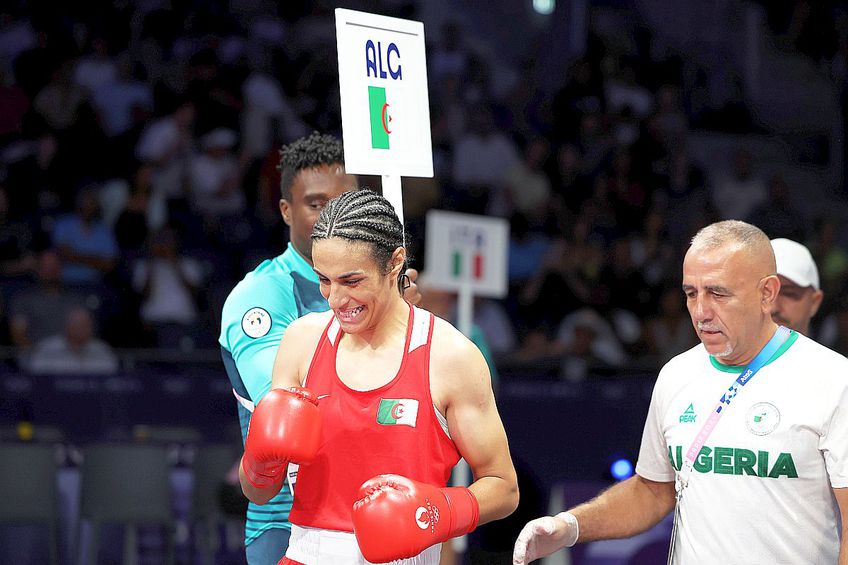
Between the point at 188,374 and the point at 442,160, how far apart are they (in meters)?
4.46

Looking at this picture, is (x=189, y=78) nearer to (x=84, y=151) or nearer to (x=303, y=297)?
(x=84, y=151)

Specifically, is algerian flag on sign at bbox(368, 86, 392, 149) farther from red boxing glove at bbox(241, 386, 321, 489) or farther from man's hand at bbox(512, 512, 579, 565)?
man's hand at bbox(512, 512, 579, 565)

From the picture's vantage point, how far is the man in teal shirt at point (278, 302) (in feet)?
12.3

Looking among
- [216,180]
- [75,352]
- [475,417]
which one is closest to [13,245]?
[75,352]

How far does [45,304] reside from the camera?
9.45m

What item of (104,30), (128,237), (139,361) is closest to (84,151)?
(128,237)

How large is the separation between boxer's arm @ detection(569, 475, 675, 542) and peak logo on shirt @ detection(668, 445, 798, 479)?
31 centimetres

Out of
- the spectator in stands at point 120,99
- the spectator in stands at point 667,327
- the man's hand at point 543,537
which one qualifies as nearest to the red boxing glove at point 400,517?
the man's hand at point 543,537

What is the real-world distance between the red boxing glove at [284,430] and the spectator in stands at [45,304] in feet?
Answer: 22.1

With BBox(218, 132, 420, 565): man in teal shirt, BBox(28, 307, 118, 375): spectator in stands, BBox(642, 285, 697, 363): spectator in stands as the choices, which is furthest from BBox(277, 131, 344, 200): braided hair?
BBox(642, 285, 697, 363): spectator in stands

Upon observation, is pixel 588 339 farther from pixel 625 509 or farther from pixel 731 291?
pixel 731 291

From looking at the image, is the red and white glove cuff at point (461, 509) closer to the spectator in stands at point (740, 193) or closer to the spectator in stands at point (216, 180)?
the spectator in stands at point (216, 180)

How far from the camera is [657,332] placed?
33.9 feet

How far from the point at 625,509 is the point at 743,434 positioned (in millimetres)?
496
